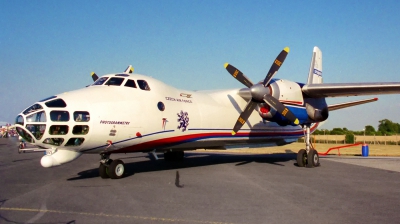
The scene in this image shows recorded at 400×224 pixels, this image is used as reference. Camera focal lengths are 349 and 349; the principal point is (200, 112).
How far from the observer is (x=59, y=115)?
1017cm

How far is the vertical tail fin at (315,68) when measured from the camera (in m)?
19.7

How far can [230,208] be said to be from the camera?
7656 millimetres

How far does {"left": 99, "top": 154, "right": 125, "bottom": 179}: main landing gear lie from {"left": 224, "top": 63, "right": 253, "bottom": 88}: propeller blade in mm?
7147

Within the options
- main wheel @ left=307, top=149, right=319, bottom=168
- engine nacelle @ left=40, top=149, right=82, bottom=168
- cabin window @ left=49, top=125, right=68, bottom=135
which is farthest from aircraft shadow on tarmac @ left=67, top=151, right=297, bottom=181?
cabin window @ left=49, top=125, right=68, bottom=135

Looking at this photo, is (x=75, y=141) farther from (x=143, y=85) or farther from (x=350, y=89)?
(x=350, y=89)

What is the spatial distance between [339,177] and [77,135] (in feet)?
31.4

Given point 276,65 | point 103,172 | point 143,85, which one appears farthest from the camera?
point 276,65

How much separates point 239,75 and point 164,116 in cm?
503

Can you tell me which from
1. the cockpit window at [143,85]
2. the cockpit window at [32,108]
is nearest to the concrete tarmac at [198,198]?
the cockpit window at [32,108]

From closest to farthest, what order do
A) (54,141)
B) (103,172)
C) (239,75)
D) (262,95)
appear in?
(54,141), (103,172), (262,95), (239,75)

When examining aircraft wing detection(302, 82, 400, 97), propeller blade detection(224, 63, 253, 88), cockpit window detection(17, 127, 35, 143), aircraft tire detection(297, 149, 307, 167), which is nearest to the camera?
cockpit window detection(17, 127, 35, 143)

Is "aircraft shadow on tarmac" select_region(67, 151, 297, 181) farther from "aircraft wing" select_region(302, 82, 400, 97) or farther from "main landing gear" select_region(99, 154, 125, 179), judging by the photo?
"aircraft wing" select_region(302, 82, 400, 97)

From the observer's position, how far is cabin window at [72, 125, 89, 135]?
1038cm

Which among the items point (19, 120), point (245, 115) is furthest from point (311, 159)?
point (19, 120)
